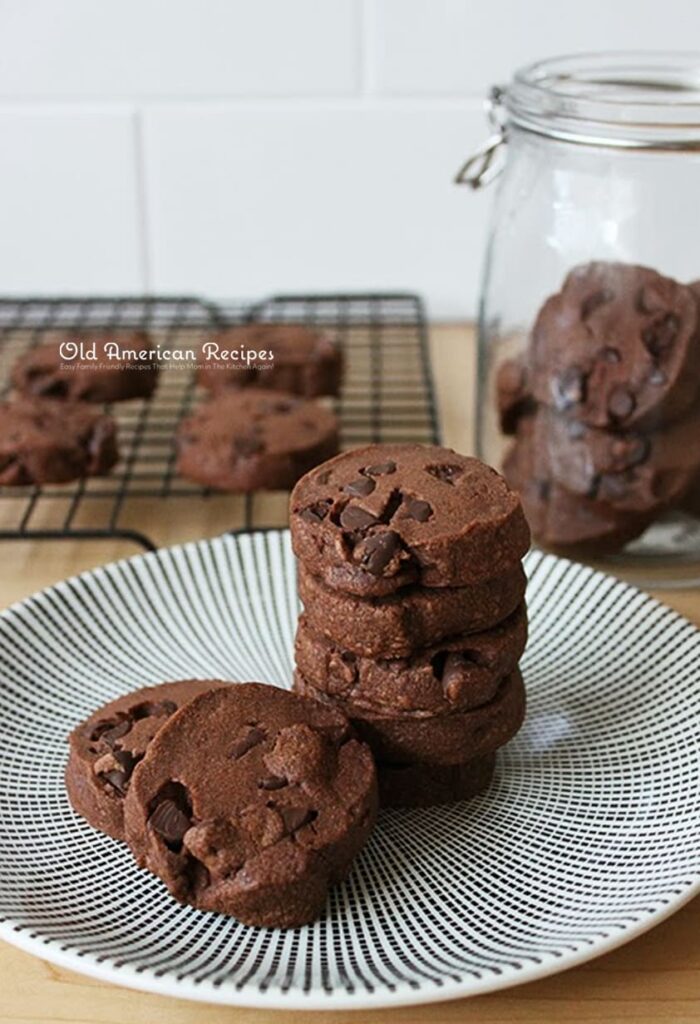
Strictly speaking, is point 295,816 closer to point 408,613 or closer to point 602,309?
point 408,613

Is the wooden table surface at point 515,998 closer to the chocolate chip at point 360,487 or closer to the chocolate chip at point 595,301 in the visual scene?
the chocolate chip at point 360,487

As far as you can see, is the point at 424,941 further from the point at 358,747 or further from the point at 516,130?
the point at 516,130

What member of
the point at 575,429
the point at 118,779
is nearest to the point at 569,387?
the point at 575,429

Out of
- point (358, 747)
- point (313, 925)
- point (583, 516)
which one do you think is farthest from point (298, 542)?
point (583, 516)

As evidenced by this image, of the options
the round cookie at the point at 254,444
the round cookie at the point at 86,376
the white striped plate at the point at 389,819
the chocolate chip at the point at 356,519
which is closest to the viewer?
the white striped plate at the point at 389,819

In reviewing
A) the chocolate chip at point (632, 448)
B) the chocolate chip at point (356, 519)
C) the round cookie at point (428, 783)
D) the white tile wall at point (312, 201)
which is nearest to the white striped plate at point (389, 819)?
the round cookie at point (428, 783)

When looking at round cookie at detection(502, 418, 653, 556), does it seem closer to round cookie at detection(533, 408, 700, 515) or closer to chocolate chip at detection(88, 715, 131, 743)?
round cookie at detection(533, 408, 700, 515)
